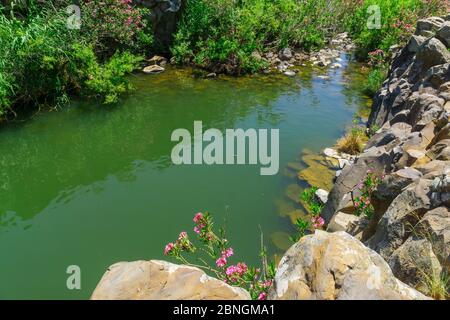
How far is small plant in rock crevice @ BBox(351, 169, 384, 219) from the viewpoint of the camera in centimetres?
637

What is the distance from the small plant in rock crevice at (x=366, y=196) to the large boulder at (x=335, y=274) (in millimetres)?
2983

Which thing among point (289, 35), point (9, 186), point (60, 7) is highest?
point (60, 7)

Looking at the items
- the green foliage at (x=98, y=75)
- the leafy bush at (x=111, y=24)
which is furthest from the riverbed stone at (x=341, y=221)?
the leafy bush at (x=111, y=24)

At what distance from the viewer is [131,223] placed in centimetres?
813

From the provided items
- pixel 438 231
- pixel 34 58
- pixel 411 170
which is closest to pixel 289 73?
pixel 34 58

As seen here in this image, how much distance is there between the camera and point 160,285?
11.4ft

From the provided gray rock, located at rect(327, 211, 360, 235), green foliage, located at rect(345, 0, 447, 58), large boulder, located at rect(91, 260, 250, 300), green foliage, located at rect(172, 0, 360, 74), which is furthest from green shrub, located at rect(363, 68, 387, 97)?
large boulder, located at rect(91, 260, 250, 300)

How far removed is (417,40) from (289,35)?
27.3ft

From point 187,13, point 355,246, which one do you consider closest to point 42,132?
point 187,13

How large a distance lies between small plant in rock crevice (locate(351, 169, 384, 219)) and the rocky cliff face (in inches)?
6.5

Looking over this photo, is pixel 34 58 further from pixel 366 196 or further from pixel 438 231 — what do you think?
pixel 438 231

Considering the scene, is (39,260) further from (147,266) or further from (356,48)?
(356,48)

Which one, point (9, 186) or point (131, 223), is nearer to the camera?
point (131, 223)

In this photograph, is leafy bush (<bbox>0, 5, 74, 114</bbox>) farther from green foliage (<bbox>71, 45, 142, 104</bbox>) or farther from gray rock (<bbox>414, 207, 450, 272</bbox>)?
gray rock (<bbox>414, 207, 450, 272</bbox>)
